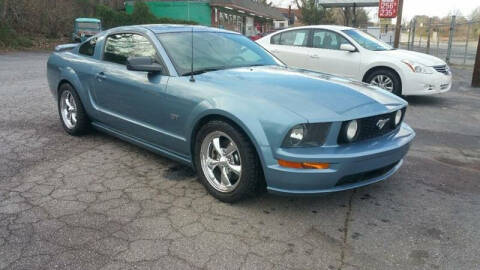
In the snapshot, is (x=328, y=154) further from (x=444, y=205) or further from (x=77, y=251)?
(x=77, y=251)

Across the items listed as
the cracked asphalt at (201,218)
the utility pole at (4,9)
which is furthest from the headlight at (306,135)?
the utility pole at (4,9)

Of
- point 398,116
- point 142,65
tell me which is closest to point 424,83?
point 398,116

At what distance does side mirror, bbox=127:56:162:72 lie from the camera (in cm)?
374

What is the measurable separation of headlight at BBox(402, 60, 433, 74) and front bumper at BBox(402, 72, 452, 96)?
0.26 ft

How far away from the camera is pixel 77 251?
2736 millimetres

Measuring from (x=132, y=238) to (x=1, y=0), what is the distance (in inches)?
878

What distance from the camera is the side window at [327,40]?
8578mm

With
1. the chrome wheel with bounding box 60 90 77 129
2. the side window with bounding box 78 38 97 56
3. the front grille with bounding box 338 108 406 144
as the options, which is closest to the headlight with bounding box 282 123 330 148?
the front grille with bounding box 338 108 406 144

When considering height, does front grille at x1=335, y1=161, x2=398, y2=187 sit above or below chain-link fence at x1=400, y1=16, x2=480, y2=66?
below

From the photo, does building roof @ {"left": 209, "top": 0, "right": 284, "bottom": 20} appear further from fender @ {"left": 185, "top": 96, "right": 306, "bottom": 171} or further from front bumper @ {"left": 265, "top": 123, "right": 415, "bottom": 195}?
front bumper @ {"left": 265, "top": 123, "right": 415, "bottom": 195}

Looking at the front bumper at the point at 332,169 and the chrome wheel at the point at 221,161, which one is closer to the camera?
the front bumper at the point at 332,169

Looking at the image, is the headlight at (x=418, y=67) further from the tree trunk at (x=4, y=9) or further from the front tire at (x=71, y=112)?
the tree trunk at (x=4, y=9)

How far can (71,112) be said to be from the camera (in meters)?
5.39

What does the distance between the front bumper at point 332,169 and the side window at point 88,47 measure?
3084 mm
